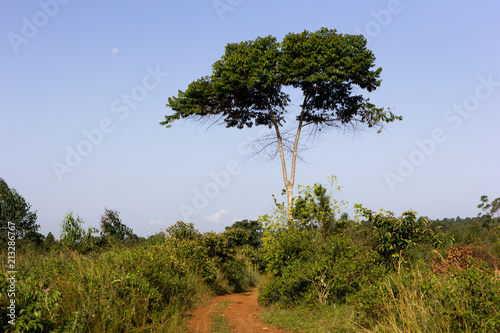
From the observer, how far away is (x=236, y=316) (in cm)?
959

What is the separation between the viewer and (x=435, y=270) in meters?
8.20

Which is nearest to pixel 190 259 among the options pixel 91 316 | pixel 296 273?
pixel 296 273

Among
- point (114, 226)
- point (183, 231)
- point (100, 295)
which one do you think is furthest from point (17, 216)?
point (100, 295)

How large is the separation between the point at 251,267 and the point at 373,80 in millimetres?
10070

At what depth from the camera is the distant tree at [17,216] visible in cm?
2314

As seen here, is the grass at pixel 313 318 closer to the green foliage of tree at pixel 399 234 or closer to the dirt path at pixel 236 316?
the dirt path at pixel 236 316

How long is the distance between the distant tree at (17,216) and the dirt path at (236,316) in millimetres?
16062

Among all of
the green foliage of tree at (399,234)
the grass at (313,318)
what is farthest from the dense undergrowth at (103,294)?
the green foliage of tree at (399,234)

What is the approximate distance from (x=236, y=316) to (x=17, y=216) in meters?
19.5

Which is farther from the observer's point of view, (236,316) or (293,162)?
(293,162)

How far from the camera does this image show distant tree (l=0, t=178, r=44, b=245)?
23.1 meters

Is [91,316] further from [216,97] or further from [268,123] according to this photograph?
[268,123]

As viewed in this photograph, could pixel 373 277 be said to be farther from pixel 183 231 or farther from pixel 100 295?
pixel 183 231

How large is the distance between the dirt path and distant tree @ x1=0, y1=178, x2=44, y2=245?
632 inches
